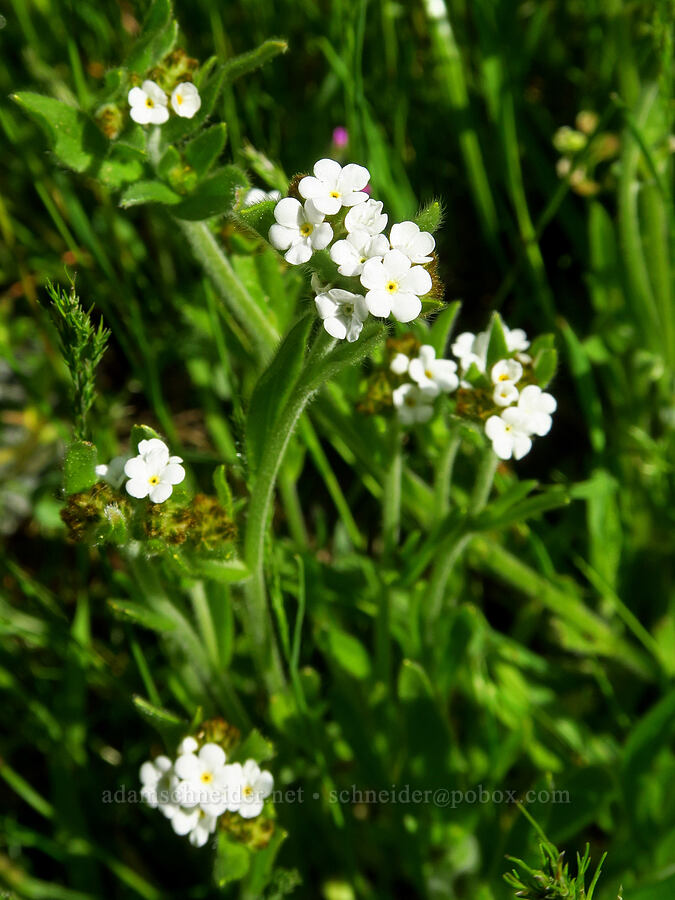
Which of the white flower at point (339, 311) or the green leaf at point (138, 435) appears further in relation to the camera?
the green leaf at point (138, 435)

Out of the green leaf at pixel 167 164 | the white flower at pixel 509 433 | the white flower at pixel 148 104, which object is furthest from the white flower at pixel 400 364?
the white flower at pixel 148 104

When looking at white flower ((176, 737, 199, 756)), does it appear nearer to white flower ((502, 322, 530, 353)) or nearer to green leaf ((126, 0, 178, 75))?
white flower ((502, 322, 530, 353))

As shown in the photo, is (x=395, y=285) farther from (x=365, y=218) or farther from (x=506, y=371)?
(x=506, y=371)

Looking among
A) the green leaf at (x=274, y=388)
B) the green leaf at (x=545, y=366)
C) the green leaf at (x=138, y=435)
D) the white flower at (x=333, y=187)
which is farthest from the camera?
the green leaf at (x=545, y=366)

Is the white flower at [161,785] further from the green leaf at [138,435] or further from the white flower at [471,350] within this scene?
the white flower at [471,350]

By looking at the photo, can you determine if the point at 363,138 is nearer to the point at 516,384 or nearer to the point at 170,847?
the point at 516,384

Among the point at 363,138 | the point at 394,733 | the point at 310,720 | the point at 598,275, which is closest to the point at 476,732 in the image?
the point at 394,733

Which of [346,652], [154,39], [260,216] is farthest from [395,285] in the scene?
[346,652]
